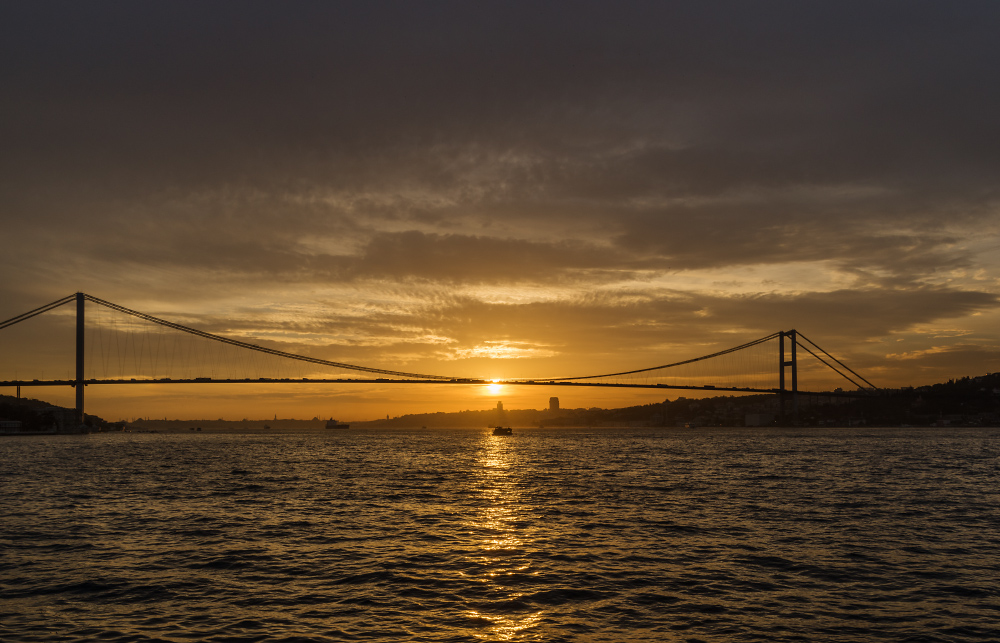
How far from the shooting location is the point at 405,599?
1527 centimetres

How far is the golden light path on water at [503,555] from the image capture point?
1329 cm

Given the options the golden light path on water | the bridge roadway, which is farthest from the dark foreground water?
the bridge roadway

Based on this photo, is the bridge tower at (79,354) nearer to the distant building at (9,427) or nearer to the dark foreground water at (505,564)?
the distant building at (9,427)

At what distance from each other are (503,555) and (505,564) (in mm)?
1183

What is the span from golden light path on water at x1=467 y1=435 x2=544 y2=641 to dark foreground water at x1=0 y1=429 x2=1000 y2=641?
0.07m

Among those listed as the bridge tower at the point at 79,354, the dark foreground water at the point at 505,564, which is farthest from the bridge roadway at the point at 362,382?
the dark foreground water at the point at 505,564

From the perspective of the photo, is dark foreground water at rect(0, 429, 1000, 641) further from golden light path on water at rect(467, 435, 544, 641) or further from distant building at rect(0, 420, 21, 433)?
distant building at rect(0, 420, 21, 433)

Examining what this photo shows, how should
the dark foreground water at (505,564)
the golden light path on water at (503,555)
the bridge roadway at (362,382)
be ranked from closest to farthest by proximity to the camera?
the golden light path on water at (503,555) < the dark foreground water at (505,564) < the bridge roadway at (362,382)

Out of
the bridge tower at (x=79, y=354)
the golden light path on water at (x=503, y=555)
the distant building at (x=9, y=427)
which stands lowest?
the distant building at (x=9, y=427)

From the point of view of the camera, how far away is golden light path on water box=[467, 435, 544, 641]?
523 inches

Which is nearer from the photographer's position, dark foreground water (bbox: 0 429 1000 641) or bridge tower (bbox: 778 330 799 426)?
dark foreground water (bbox: 0 429 1000 641)

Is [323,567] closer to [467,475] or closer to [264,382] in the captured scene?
[467,475]

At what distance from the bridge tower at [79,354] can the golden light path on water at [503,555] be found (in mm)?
117626

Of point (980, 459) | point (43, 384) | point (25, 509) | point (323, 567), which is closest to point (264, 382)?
point (43, 384)
